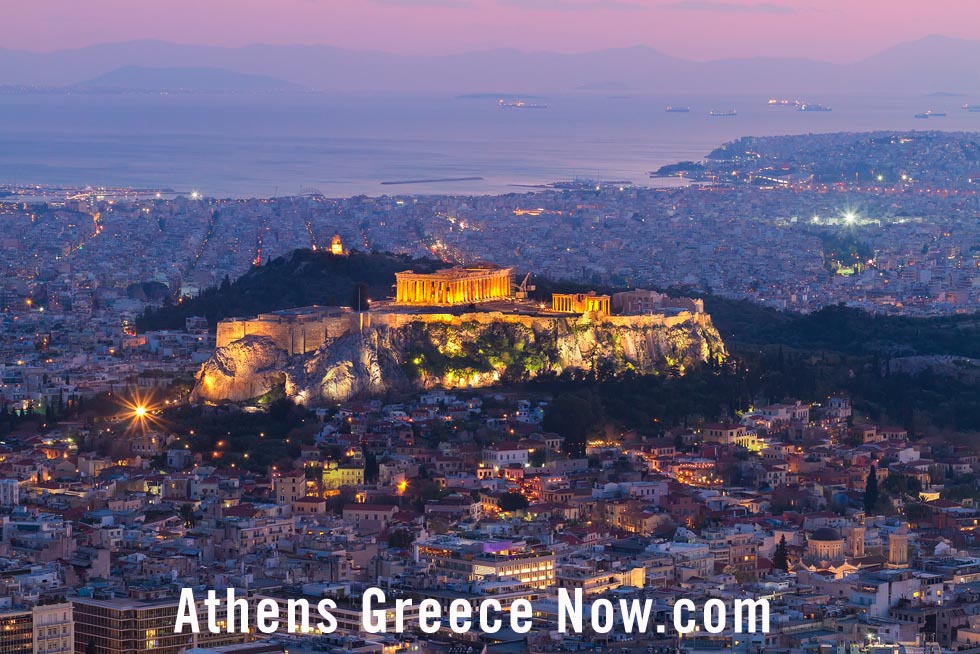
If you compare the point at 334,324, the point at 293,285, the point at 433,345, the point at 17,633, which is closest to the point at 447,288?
the point at 433,345

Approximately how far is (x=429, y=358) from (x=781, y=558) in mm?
18206

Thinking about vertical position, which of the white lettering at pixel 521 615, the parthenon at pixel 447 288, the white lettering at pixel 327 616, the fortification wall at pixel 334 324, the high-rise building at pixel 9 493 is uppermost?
the parthenon at pixel 447 288

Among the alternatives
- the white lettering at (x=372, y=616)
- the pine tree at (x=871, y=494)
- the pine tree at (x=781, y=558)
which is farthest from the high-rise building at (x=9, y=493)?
the pine tree at (x=871, y=494)

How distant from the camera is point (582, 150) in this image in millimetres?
199625

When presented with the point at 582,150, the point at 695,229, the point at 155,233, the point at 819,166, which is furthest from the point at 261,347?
the point at 582,150

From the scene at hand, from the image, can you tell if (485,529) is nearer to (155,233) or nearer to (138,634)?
(138,634)

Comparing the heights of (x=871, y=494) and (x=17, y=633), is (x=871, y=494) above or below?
below

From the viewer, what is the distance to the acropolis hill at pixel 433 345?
63.9 m

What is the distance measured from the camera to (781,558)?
47.2 m

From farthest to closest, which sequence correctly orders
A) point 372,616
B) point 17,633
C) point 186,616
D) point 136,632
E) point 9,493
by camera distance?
point 9,493 < point 186,616 < point 372,616 < point 136,632 < point 17,633

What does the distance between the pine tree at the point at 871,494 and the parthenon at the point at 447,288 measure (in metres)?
14.4

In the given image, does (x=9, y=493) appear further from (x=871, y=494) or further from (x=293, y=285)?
(x=293, y=285)

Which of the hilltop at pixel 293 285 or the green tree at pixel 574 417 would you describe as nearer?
the green tree at pixel 574 417

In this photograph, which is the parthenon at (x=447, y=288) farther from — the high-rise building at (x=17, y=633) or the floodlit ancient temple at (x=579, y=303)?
the high-rise building at (x=17, y=633)
